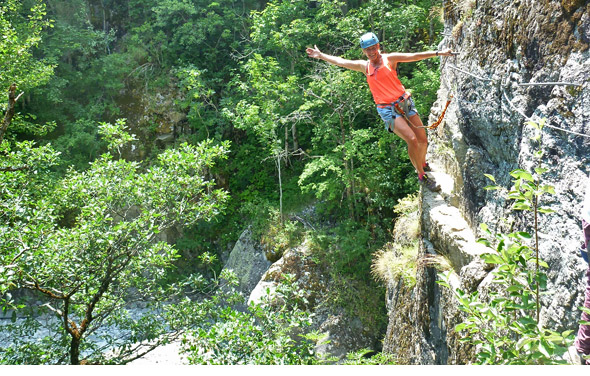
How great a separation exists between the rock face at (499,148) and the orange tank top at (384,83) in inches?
24.9

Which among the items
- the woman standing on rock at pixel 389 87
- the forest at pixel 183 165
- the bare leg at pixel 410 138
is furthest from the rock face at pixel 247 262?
the woman standing on rock at pixel 389 87

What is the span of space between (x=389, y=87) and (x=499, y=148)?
1405mm

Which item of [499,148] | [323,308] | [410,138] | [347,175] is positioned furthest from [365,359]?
[323,308]

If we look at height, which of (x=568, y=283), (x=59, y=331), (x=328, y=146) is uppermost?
(x=328, y=146)

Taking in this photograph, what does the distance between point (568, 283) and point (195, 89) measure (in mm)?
11230

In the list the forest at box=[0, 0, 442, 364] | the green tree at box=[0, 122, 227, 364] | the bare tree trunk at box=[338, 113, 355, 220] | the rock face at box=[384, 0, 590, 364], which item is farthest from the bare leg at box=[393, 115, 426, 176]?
the bare tree trunk at box=[338, 113, 355, 220]

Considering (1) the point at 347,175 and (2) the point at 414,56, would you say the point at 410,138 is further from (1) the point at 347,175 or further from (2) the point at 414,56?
(1) the point at 347,175

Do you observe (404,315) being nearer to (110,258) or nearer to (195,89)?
(110,258)

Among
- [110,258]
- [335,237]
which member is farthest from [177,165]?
[335,237]

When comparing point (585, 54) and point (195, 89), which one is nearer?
point (585, 54)

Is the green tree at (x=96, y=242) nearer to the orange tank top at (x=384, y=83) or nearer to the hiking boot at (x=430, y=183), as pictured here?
the orange tank top at (x=384, y=83)

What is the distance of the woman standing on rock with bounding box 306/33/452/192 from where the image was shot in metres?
4.81

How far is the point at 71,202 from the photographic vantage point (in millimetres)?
5516

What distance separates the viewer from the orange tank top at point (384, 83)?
4.93 m
